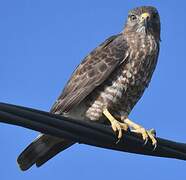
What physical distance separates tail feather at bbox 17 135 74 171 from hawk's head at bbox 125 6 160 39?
2.14 m

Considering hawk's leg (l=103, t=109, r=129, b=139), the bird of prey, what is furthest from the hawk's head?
hawk's leg (l=103, t=109, r=129, b=139)

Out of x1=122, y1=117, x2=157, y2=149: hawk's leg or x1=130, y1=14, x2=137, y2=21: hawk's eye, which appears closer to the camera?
x1=122, y1=117, x2=157, y2=149: hawk's leg

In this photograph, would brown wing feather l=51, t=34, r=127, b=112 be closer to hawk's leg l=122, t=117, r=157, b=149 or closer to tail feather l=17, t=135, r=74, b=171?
tail feather l=17, t=135, r=74, b=171

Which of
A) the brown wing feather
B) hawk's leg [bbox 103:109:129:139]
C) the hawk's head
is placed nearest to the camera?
hawk's leg [bbox 103:109:129:139]

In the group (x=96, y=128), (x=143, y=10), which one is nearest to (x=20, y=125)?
(x=96, y=128)

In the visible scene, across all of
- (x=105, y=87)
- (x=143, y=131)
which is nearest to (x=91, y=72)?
(x=105, y=87)

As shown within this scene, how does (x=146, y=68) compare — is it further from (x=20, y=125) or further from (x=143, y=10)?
(x=20, y=125)

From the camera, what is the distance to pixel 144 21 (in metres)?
8.99

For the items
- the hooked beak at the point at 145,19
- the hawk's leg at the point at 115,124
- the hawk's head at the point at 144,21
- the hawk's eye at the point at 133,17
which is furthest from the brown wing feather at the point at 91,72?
the hawk's eye at the point at 133,17

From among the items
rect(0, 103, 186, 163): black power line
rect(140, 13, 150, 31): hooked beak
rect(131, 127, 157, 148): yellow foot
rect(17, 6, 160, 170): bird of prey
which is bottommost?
rect(0, 103, 186, 163): black power line

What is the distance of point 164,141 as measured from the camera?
5410mm

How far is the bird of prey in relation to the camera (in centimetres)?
768

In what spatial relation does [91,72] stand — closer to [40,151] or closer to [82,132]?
[40,151]

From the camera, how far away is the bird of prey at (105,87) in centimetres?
768
